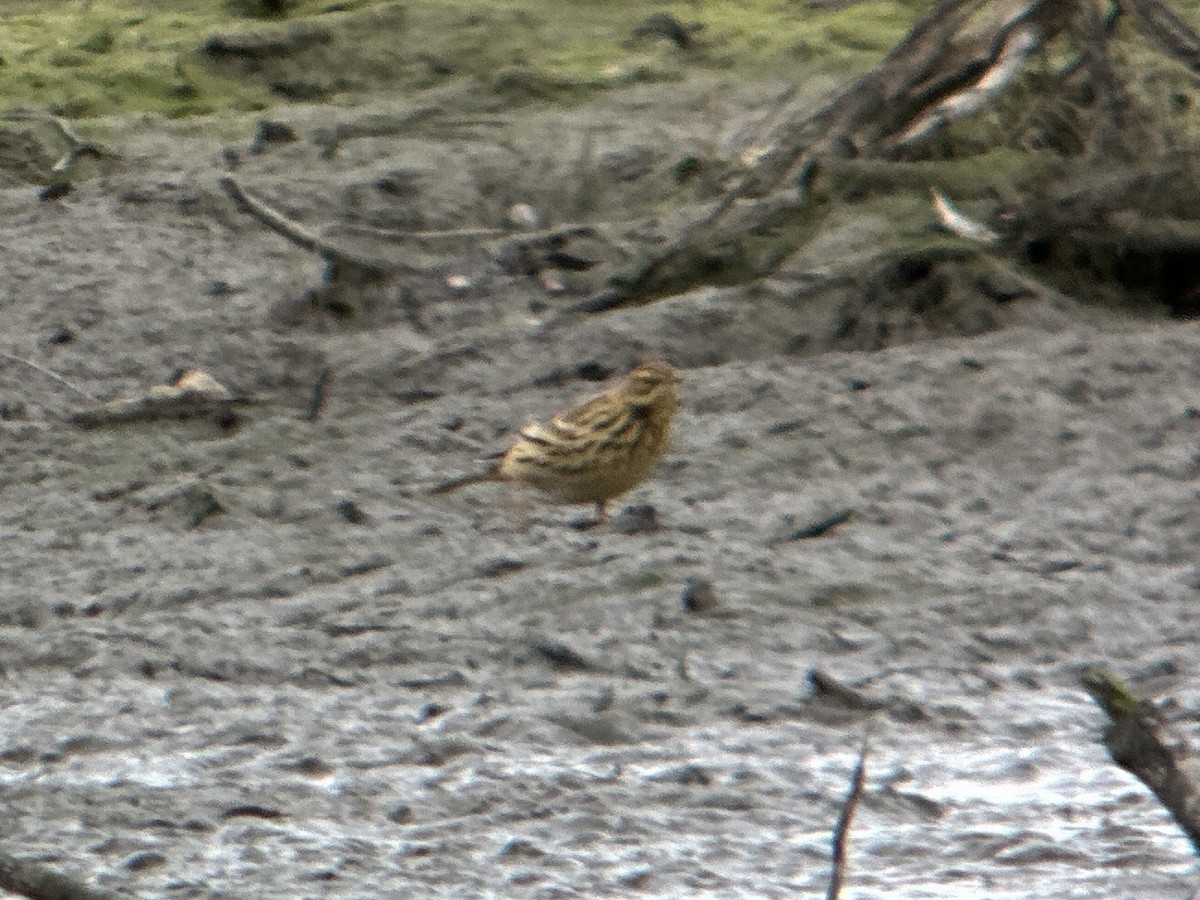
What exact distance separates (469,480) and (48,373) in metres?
1.89

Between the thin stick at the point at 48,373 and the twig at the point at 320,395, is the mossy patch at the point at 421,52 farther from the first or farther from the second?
the twig at the point at 320,395

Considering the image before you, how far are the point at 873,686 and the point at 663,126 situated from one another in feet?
17.4

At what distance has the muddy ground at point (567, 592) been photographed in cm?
398

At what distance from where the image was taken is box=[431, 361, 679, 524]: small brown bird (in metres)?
5.86

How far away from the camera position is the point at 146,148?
33.2 feet

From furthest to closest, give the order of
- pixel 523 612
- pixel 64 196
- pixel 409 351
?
pixel 64 196
pixel 409 351
pixel 523 612

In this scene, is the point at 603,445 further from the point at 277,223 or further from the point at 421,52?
the point at 421,52

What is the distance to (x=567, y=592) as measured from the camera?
5359mm

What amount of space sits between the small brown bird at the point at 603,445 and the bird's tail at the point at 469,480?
85mm

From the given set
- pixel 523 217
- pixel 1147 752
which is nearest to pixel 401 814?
pixel 1147 752

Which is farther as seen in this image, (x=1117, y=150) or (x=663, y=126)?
(x=663, y=126)

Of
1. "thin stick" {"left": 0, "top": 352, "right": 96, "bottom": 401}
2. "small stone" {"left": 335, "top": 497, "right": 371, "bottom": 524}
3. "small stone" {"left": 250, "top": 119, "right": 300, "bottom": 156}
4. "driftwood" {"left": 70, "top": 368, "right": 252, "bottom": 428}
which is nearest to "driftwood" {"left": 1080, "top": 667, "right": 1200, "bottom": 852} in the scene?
"small stone" {"left": 335, "top": 497, "right": 371, "bottom": 524}

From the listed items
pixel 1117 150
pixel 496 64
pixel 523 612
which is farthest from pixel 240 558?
pixel 496 64

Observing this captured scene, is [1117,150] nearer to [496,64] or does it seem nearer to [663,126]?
[663,126]
